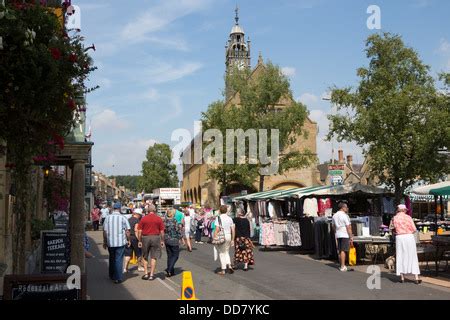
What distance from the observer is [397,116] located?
1748cm

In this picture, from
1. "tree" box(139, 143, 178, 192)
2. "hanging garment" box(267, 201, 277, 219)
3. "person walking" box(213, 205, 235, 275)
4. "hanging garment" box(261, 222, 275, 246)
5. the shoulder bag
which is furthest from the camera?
"tree" box(139, 143, 178, 192)

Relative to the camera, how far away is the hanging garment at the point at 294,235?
18531 mm

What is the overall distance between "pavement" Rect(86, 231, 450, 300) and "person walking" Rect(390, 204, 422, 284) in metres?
0.28

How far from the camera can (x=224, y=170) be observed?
1439 inches

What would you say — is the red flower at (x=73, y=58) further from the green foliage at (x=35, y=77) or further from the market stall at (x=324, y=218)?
the market stall at (x=324, y=218)

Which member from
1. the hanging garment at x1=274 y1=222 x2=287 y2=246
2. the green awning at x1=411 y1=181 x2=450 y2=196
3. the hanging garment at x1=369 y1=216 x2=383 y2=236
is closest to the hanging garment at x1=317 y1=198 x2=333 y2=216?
the hanging garment at x1=274 y1=222 x2=287 y2=246

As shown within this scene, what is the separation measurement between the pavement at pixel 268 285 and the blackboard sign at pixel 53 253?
0.78m

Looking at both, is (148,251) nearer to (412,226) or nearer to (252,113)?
(412,226)

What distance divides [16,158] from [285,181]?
4196cm

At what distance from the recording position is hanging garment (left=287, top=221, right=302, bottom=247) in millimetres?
18531

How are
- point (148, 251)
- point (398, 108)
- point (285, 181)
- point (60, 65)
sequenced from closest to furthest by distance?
point (60, 65) < point (148, 251) < point (398, 108) < point (285, 181)

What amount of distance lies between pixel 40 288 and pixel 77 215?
20.6ft

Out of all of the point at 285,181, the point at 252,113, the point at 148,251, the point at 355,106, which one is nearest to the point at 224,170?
the point at 252,113

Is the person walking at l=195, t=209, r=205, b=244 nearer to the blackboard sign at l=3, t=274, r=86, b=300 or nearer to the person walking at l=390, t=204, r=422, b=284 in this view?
the person walking at l=390, t=204, r=422, b=284
